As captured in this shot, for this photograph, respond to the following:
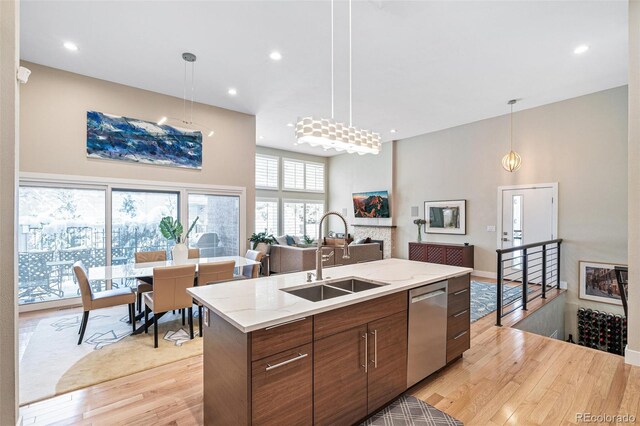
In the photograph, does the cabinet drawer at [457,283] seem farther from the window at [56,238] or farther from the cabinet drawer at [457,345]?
the window at [56,238]

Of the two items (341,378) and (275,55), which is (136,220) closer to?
(275,55)

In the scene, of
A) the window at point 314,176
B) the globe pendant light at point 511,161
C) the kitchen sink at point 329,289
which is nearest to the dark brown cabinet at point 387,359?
the kitchen sink at point 329,289

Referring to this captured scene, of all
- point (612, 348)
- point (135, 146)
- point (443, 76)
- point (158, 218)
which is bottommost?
point (612, 348)

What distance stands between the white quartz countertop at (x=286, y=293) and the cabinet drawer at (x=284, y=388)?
201 mm

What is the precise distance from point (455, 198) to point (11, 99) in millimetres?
7383

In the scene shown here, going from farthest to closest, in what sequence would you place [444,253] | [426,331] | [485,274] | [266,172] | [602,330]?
[266,172], [444,253], [485,274], [602,330], [426,331]

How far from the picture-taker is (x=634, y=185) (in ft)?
8.96

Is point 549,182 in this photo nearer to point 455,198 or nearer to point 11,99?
point 455,198

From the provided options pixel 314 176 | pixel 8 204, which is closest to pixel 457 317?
pixel 8 204

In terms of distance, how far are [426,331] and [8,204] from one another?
9.32 feet

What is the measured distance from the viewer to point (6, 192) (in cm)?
155

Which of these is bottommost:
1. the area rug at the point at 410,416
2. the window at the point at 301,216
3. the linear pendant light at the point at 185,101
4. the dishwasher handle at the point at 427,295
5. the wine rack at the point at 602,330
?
the wine rack at the point at 602,330

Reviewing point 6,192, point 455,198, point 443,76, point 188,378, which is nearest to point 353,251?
point 455,198

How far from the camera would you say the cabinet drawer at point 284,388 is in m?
1.40
